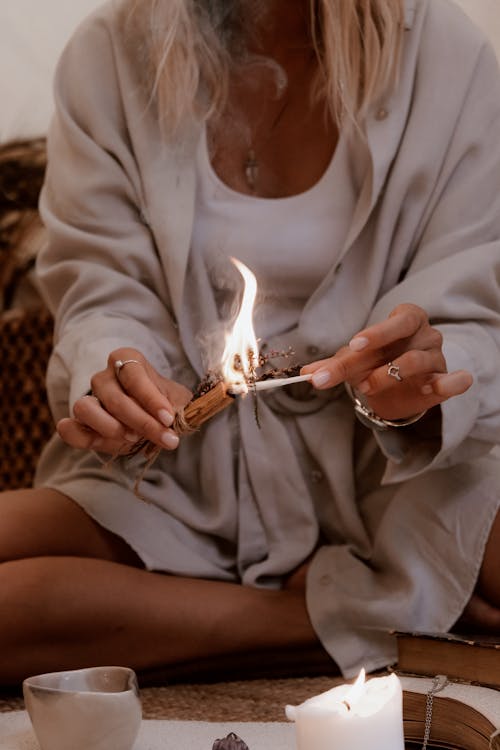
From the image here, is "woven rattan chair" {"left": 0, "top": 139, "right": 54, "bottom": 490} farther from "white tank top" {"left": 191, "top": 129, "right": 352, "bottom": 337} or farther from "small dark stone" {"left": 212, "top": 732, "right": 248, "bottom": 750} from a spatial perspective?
"small dark stone" {"left": 212, "top": 732, "right": 248, "bottom": 750}

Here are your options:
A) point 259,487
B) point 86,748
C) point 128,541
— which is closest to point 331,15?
point 259,487

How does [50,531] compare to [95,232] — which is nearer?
[50,531]

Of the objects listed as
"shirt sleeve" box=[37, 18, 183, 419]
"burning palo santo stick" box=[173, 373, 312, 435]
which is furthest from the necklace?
"burning palo santo stick" box=[173, 373, 312, 435]

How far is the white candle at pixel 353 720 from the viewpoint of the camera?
27.0 inches

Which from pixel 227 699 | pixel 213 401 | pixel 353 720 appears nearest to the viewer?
pixel 353 720

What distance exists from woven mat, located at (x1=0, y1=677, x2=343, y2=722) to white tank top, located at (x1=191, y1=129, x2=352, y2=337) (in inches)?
16.7

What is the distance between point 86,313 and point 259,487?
0.31 meters

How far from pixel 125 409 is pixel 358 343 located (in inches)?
9.3

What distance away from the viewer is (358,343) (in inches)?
39.8

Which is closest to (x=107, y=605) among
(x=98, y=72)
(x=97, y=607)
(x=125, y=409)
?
(x=97, y=607)

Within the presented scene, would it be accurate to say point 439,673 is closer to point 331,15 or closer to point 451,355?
point 451,355

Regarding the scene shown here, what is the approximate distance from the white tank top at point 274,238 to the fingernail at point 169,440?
415mm

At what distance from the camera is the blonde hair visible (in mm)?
1390

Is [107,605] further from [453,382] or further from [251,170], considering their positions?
[251,170]
